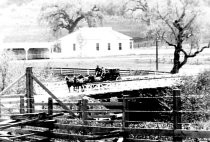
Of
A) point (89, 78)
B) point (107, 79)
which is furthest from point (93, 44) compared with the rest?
point (89, 78)

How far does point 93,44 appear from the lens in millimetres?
93625

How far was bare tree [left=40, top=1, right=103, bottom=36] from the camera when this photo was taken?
11794cm

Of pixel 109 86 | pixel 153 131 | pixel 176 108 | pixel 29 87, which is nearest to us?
pixel 176 108

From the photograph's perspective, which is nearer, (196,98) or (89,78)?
(196,98)

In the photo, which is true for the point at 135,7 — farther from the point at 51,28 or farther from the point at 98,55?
the point at 51,28

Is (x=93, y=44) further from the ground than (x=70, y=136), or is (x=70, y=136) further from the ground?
(x=93, y=44)

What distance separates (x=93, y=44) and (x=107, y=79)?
1640 inches

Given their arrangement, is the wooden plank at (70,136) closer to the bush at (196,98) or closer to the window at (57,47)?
the bush at (196,98)

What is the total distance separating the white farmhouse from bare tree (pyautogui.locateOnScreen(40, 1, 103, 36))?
21156mm

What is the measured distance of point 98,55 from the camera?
93.7 metres

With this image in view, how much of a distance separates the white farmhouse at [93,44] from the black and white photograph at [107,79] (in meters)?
0.18

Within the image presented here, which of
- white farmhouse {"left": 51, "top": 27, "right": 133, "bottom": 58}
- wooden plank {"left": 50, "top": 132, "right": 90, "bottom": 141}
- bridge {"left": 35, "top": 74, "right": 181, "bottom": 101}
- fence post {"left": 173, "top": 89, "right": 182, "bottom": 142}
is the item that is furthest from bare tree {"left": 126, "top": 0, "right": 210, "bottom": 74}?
fence post {"left": 173, "top": 89, "right": 182, "bottom": 142}

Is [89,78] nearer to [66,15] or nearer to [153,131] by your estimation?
[153,131]

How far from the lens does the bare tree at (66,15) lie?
117938mm
